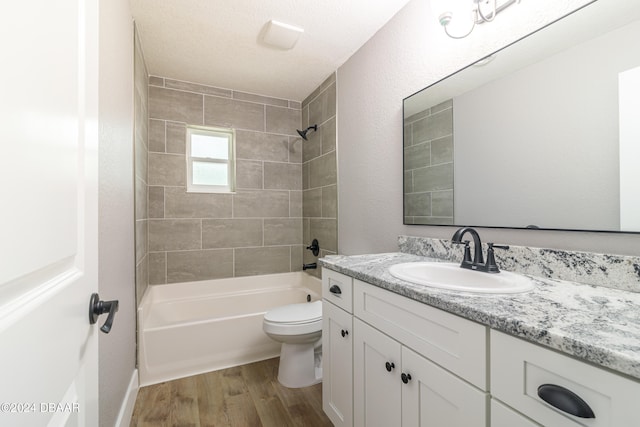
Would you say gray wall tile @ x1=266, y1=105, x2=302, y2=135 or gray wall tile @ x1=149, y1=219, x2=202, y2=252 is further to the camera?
gray wall tile @ x1=266, y1=105, x2=302, y2=135

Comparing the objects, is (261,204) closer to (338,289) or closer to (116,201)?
(116,201)

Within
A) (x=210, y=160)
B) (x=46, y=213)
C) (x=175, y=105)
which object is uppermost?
(x=175, y=105)

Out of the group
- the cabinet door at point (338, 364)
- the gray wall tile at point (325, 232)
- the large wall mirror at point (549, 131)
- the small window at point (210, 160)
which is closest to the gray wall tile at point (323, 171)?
the gray wall tile at point (325, 232)

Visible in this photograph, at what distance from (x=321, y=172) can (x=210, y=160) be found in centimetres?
115

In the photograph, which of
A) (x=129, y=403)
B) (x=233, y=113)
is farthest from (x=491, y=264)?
(x=233, y=113)

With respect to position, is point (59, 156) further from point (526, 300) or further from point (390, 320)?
point (526, 300)

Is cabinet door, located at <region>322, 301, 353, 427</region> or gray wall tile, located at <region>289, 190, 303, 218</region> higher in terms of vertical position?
gray wall tile, located at <region>289, 190, 303, 218</region>

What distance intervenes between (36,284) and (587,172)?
4.93 feet

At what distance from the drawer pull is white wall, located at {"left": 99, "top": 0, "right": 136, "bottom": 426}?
57.2 inches

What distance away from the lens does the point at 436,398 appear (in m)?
0.83

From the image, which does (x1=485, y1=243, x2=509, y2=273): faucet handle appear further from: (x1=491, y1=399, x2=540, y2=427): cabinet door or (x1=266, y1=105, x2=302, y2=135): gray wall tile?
(x1=266, y1=105, x2=302, y2=135): gray wall tile

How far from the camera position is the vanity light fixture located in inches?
47.0

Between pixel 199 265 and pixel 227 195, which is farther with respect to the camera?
pixel 227 195

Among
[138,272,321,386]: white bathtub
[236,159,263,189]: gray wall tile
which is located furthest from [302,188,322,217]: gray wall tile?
[138,272,321,386]: white bathtub
